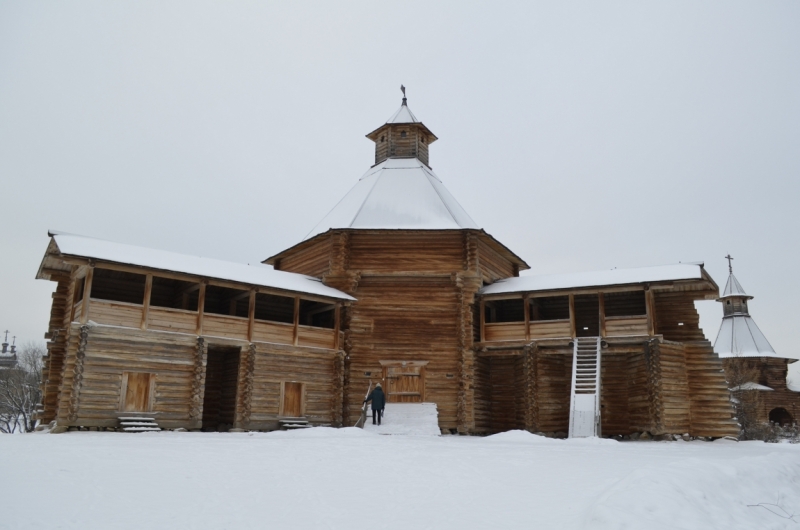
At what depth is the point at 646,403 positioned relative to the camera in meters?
23.0

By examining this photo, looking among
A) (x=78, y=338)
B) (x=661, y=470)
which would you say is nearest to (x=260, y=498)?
(x=661, y=470)

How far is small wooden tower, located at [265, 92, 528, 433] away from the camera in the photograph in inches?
971

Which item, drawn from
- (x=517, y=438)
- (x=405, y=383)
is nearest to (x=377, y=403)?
(x=405, y=383)

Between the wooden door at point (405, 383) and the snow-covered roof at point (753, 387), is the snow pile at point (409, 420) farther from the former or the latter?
the snow-covered roof at point (753, 387)

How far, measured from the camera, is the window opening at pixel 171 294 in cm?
2310

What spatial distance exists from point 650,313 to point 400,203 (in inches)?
430

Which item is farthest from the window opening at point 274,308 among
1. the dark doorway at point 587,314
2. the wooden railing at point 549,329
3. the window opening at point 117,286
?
the dark doorway at point 587,314

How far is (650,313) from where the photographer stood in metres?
22.7

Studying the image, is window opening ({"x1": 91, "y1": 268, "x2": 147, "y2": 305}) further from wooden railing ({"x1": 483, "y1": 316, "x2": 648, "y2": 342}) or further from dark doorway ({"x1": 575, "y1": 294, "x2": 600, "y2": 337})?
dark doorway ({"x1": 575, "y1": 294, "x2": 600, "y2": 337})

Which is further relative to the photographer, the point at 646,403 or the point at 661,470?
the point at 646,403

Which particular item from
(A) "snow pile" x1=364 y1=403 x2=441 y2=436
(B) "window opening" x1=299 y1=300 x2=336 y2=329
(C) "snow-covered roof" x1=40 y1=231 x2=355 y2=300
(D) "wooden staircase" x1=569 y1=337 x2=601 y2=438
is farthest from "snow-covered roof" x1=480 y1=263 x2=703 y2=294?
(C) "snow-covered roof" x1=40 y1=231 x2=355 y2=300

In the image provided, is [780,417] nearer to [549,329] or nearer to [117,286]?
[549,329]

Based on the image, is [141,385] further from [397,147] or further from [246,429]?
[397,147]

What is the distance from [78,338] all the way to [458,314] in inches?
517
